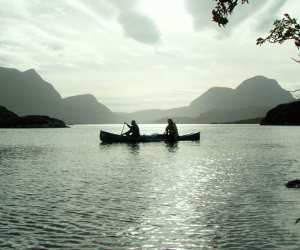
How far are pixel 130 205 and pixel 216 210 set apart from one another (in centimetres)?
359

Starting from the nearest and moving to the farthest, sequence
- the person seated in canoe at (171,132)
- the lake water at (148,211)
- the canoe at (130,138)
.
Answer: the lake water at (148,211)
the canoe at (130,138)
the person seated in canoe at (171,132)

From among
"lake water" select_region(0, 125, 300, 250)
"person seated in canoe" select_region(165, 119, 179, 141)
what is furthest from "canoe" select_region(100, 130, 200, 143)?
"lake water" select_region(0, 125, 300, 250)

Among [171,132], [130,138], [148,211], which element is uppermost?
[171,132]

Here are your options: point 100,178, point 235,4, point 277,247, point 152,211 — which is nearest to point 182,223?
point 152,211

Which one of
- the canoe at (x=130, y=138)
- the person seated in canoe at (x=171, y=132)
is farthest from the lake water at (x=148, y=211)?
the person seated in canoe at (x=171, y=132)

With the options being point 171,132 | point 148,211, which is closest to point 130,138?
point 171,132

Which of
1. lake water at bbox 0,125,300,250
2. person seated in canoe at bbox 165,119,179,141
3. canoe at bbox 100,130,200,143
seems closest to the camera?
lake water at bbox 0,125,300,250

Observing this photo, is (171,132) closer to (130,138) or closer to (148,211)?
(130,138)

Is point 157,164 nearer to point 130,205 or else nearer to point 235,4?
point 130,205

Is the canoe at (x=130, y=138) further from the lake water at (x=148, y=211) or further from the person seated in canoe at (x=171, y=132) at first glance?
the lake water at (x=148, y=211)

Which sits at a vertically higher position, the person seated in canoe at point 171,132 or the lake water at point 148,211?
the person seated in canoe at point 171,132

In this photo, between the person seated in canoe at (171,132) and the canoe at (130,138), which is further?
the person seated in canoe at (171,132)

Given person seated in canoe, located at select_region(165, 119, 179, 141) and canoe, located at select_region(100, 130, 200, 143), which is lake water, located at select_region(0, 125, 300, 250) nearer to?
canoe, located at select_region(100, 130, 200, 143)

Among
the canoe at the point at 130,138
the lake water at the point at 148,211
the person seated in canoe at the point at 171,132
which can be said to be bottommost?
the lake water at the point at 148,211
